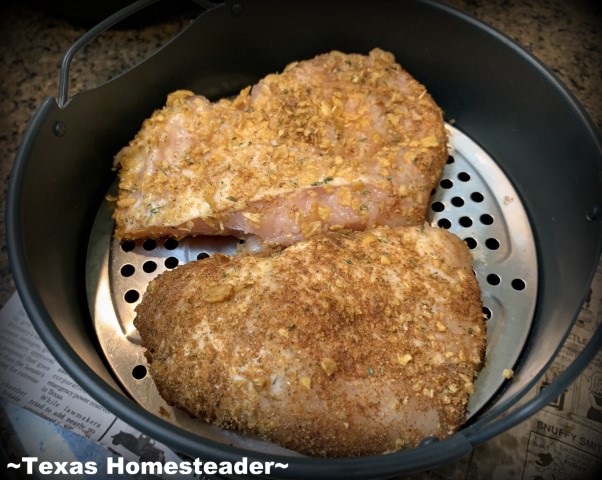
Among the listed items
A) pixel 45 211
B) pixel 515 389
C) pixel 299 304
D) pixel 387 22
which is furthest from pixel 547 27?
pixel 45 211

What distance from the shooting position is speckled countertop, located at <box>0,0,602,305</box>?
1.54 metres

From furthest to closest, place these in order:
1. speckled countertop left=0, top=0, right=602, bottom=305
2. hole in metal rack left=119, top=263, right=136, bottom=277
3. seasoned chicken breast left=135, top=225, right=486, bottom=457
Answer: speckled countertop left=0, top=0, right=602, bottom=305 → hole in metal rack left=119, top=263, right=136, bottom=277 → seasoned chicken breast left=135, top=225, right=486, bottom=457

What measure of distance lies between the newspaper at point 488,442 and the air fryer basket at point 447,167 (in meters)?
0.09

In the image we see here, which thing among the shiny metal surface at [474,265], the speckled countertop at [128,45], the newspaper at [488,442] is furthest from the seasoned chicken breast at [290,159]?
the speckled countertop at [128,45]

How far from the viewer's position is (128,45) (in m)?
1.61

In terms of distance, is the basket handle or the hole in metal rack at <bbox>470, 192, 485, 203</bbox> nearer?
the basket handle

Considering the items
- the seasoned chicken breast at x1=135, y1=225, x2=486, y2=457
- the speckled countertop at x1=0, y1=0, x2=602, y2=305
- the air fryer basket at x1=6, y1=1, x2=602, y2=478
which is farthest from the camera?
the speckled countertop at x1=0, y1=0, x2=602, y2=305

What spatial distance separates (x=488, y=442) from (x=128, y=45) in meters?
1.47

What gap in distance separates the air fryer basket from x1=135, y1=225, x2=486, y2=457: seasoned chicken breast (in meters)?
0.12

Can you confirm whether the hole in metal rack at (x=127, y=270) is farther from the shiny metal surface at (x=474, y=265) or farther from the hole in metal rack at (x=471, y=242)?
the hole in metal rack at (x=471, y=242)

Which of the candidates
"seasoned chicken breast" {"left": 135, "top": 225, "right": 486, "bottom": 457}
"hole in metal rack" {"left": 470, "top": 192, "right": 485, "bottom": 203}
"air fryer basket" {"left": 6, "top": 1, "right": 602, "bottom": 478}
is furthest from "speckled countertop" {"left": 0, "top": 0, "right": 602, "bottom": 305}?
"seasoned chicken breast" {"left": 135, "top": 225, "right": 486, "bottom": 457}

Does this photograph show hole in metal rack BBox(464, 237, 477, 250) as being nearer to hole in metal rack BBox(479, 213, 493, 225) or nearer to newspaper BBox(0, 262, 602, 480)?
hole in metal rack BBox(479, 213, 493, 225)

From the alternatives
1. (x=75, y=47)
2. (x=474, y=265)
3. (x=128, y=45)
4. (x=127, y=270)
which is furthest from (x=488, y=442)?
(x=128, y=45)

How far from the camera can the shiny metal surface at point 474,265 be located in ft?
3.51
